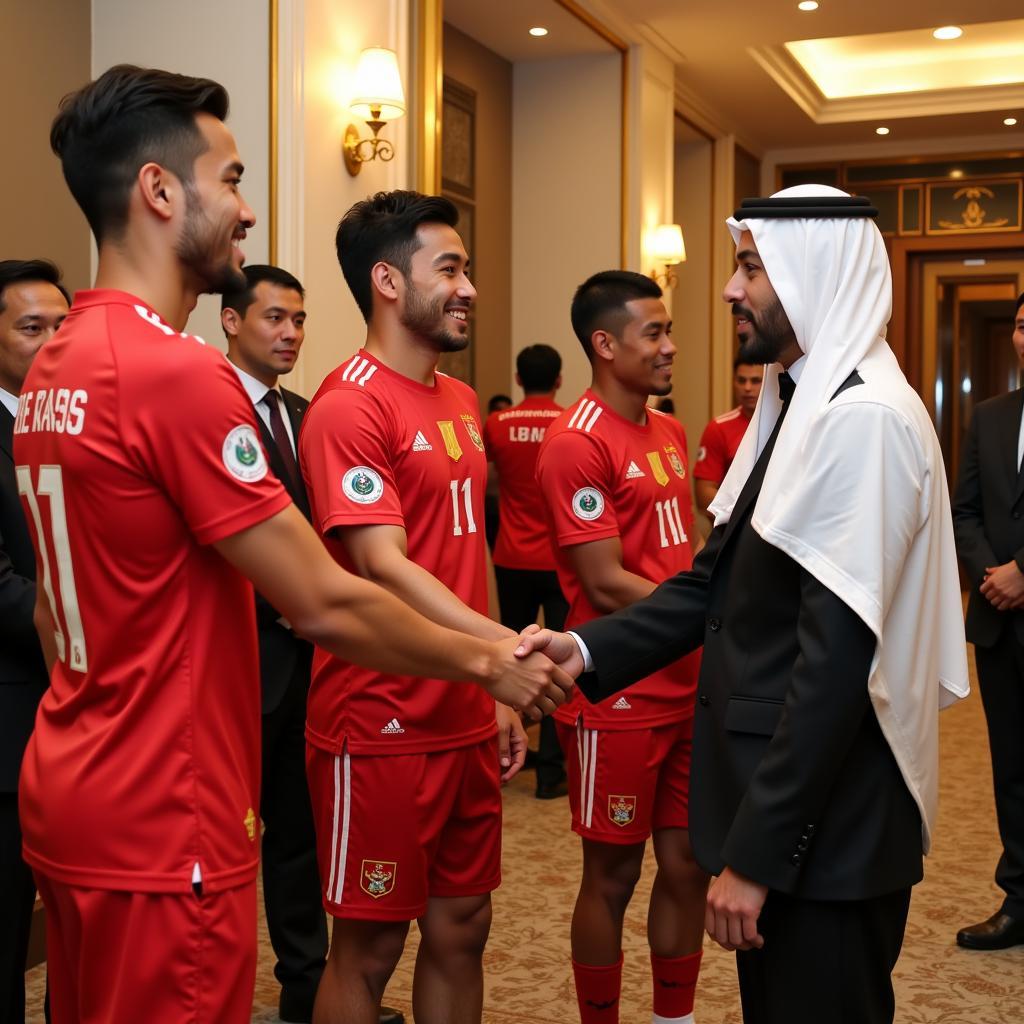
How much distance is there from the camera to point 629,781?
2.77 metres

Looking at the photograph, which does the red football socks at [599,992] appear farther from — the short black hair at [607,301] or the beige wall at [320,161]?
the beige wall at [320,161]

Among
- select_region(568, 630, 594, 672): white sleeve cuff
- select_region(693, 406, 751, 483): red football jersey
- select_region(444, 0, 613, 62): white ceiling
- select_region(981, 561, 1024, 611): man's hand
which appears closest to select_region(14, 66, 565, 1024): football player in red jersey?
select_region(568, 630, 594, 672): white sleeve cuff

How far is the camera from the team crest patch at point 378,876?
89.1 inches

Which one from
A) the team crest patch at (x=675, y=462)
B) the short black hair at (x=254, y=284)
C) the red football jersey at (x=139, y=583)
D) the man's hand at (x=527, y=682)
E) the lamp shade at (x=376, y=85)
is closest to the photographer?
the red football jersey at (x=139, y=583)

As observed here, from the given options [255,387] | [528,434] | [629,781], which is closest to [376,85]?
[528,434]

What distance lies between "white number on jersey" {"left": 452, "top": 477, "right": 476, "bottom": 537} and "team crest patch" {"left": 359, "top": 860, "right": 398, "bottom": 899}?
62cm

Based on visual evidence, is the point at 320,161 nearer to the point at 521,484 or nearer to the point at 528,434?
the point at 528,434

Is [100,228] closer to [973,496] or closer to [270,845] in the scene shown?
[270,845]

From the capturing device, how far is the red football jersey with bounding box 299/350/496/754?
Result: 88.6 inches

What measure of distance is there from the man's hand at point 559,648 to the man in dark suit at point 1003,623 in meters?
1.71

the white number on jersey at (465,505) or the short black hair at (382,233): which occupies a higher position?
the short black hair at (382,233)

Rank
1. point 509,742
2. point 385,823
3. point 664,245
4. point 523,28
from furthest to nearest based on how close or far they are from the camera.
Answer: point 664,245 → point 523,28 → point 509,742 → point 385,823

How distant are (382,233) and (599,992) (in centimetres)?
168

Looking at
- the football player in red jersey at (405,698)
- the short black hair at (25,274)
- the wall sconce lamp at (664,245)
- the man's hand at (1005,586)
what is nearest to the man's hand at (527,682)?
the football player in red jersey at (405,698)
